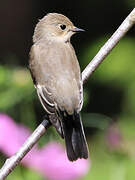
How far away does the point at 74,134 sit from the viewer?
3.73 m

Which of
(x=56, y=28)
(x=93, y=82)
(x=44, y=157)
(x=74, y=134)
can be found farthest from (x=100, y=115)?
(x=93, y=82)

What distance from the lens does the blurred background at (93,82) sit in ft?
13.1

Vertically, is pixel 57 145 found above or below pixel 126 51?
above

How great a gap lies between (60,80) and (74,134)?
369 mm

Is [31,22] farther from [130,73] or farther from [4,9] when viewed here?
[130,73]

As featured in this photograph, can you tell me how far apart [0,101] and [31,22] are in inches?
161

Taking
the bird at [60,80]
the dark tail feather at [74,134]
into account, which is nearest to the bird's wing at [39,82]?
the bird at [60,80]

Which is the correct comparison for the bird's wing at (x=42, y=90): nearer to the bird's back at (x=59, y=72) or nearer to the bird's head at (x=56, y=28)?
the bird's back at (x=59, y=72)

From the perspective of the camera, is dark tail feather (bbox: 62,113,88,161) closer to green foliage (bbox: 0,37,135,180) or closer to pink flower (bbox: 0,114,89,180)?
pink flower (bbox: 0,114,89,180)

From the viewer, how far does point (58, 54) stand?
4156 millimetres

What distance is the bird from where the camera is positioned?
145 inches

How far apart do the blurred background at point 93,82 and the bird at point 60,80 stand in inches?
6.2

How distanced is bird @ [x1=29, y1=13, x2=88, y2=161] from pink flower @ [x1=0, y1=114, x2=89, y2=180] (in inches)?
3.3

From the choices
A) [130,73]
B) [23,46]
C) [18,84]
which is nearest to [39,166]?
[18,84]
